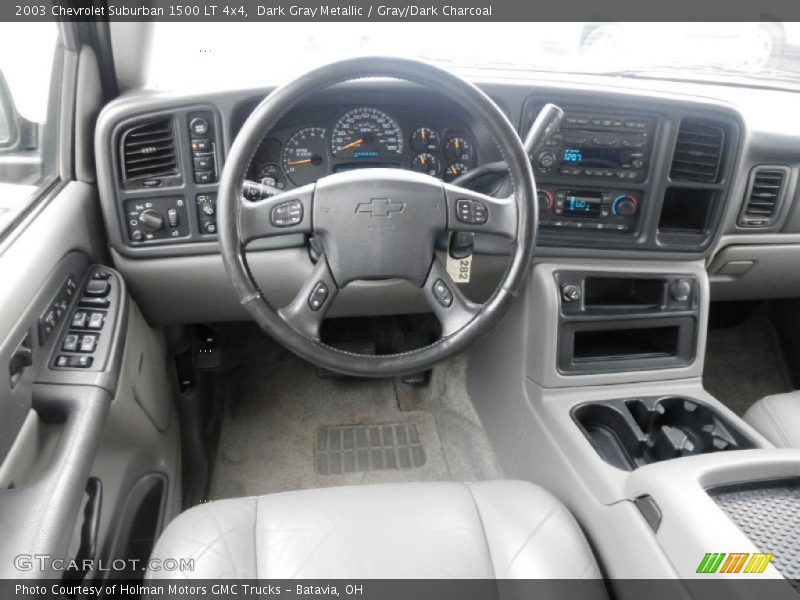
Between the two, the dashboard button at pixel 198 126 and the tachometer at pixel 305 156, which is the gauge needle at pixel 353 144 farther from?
the dashboard button at pixel 198 126

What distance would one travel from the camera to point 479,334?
1.10m

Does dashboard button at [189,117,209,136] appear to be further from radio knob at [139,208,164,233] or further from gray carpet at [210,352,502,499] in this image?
gray carpet at [210,352,502,499]

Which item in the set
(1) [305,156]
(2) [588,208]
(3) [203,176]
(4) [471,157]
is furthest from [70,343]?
(2) [588,208]

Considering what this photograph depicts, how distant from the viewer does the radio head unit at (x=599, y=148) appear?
57.4 inches

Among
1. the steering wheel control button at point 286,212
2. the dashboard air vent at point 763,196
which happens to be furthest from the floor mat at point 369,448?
the dashboard air vent at point 763,196

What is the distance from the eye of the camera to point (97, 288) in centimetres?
135

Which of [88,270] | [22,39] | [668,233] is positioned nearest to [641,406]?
[668,233]

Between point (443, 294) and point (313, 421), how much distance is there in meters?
1.12

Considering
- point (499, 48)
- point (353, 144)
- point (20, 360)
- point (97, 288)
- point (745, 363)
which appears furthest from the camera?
point (745, 363)

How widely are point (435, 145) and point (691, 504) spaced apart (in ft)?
3.08

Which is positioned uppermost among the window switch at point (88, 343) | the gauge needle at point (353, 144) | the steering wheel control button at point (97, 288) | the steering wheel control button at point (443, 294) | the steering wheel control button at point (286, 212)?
the gauge needle at point (353, 144)

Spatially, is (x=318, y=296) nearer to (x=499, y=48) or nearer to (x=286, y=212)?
(x=286, y=212)

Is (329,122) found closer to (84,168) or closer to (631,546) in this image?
(84,168)

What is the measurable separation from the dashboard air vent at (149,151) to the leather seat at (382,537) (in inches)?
30.2
